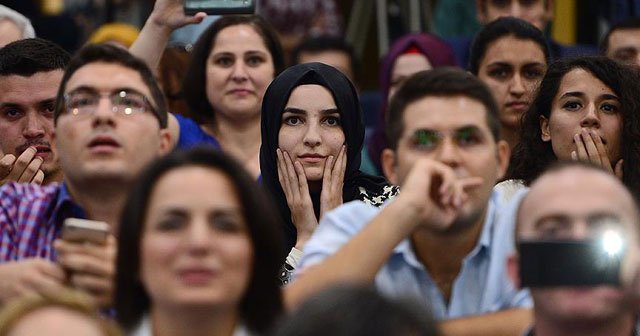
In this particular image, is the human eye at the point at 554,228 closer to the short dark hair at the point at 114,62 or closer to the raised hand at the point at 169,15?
the short dark hair at the point at 114,62

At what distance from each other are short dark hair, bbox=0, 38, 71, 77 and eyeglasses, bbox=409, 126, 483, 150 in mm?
2039

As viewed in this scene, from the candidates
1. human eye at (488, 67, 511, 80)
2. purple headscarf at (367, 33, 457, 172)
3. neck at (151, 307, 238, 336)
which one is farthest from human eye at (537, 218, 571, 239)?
purple headscarf at (367, 33, 457, 172)

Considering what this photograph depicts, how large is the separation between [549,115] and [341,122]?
2.68 ft

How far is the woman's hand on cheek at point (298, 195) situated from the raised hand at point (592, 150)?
1.02 metres

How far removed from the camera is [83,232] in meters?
4.48

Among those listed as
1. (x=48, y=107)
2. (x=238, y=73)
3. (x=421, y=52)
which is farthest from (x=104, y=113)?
(x=421, y=52)

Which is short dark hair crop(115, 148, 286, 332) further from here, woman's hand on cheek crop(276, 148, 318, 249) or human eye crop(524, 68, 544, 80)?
human eye crop(524, 68, 544, 80)

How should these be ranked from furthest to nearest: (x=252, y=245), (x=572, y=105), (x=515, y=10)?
1. (x=515, y=10)
2. (x=572, y=105)
3. (x=252, y=245)

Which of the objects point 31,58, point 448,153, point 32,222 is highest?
point 31,58

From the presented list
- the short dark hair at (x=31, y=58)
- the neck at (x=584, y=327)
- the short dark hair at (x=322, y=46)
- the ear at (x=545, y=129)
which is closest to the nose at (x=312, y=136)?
the ear at (x=545, y=129)

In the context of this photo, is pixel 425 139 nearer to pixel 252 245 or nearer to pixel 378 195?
pixel 252 245

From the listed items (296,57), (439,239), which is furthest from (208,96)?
(439,239)

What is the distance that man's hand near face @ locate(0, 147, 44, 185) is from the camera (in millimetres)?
6027

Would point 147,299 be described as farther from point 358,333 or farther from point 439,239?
point 358,333
